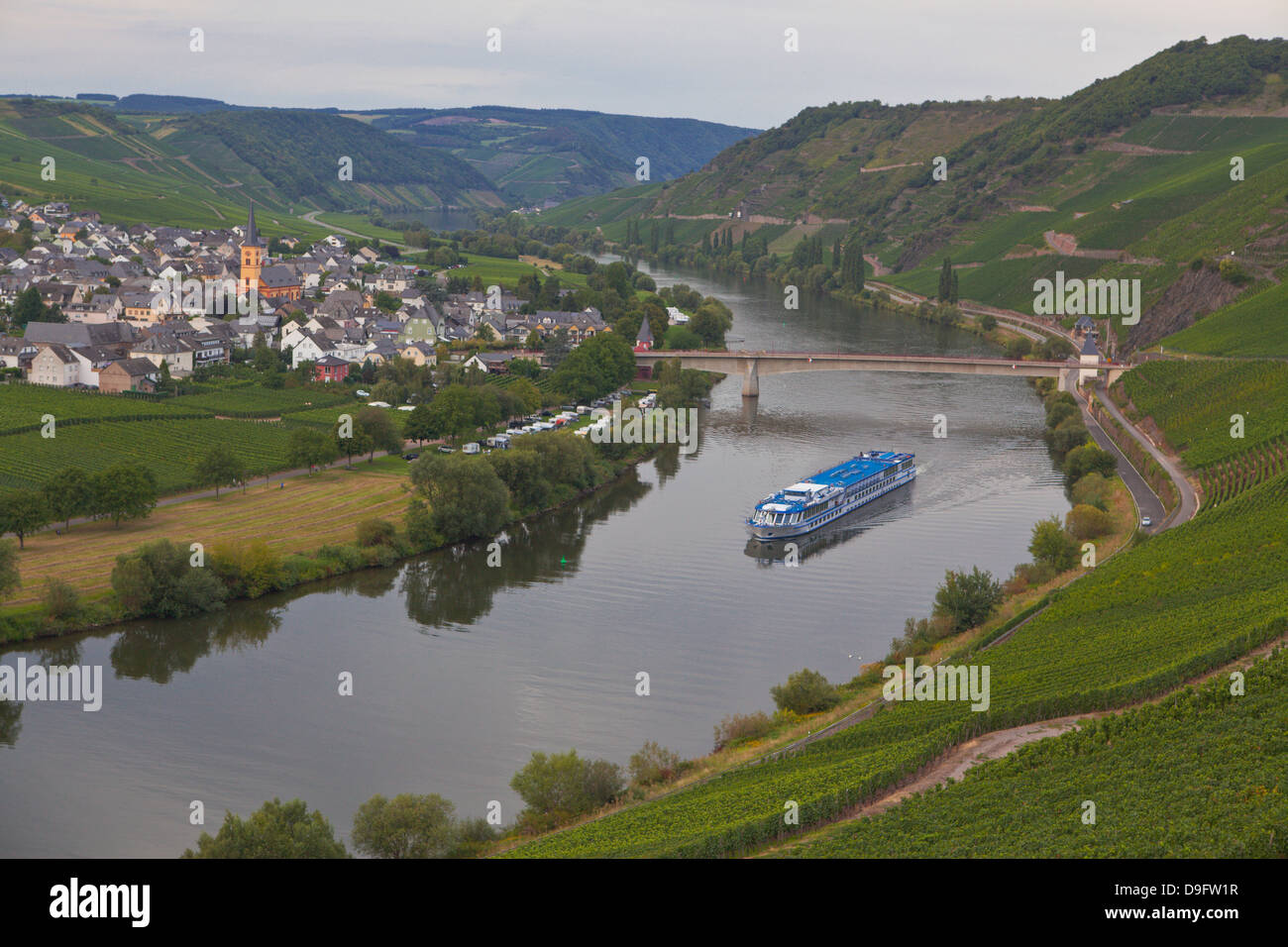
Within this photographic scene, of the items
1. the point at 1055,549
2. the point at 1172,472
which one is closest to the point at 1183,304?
the point at 1172,472

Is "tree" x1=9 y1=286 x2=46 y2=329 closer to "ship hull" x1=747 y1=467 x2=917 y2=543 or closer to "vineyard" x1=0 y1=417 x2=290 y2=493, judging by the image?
"vineyard" x1=0 y1=417 x2=290 y2=493

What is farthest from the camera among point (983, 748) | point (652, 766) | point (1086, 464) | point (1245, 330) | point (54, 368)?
point (1245, 330)

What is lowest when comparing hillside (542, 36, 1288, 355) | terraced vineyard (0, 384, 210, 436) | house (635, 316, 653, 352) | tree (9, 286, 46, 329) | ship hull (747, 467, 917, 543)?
ship hull (747, 467, 917, 543)

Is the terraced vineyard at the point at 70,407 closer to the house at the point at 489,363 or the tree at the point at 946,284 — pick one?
the house at the point at 489,363

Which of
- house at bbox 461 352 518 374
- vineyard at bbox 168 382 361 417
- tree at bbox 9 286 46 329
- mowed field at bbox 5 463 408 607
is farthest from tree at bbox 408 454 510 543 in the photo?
tree at bbox 9 286 46 329

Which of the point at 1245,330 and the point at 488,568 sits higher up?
the point at 1245,330

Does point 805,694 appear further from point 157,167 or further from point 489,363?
point 157,167
